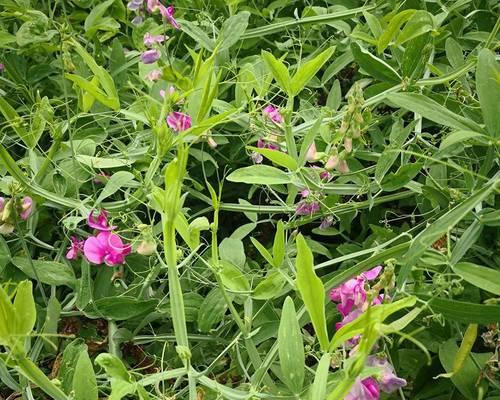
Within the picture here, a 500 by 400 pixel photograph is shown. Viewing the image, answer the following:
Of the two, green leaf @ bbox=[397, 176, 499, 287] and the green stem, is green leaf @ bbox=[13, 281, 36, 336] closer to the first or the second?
the green stem

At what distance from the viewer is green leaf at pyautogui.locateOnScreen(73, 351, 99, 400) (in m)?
0.58

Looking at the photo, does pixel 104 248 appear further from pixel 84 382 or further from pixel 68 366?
pixel 84 382

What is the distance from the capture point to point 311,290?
0.54m

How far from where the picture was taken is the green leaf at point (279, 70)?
2.54ft

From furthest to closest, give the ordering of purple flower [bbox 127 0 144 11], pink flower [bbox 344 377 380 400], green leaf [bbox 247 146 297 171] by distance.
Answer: purple flower [bbox 127 0 144 11] → green leaf [bbox 247 146 297 171] → pink flower [bbox 344 377 380 400]

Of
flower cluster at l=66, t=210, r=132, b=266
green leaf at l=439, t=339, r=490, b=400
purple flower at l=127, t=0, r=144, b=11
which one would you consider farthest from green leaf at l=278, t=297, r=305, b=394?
purple flower at l=127, t=0, r=144, b=11

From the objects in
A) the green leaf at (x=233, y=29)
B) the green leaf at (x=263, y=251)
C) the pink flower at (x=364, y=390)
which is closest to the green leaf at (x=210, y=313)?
the green leaf at (x=263, y=251)

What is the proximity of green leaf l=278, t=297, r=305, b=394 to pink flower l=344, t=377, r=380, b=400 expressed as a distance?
0.26 ft

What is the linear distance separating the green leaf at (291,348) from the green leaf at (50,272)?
0.40 meters

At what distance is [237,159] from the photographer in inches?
44.4

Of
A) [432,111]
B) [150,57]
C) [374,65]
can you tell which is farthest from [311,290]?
[150,57]

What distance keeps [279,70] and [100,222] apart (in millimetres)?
301

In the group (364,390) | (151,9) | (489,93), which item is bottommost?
(364,390)

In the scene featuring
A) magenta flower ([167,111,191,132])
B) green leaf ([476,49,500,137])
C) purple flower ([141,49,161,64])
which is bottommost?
magenta flower ([167,111,191,132])
